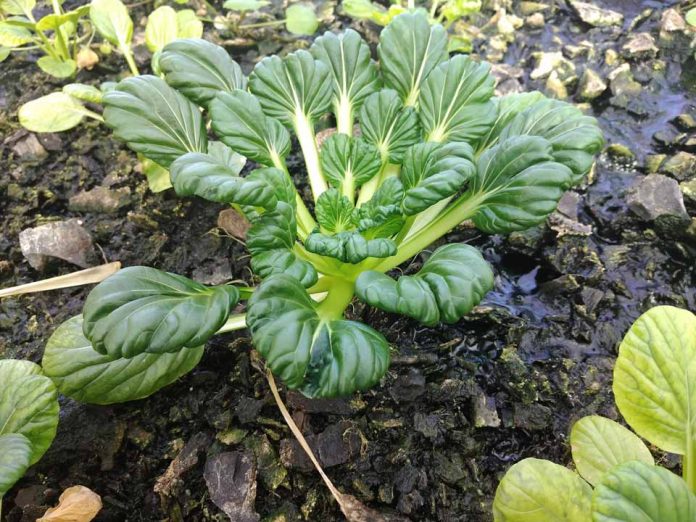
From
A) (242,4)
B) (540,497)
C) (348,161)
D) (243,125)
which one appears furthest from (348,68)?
(540,497)

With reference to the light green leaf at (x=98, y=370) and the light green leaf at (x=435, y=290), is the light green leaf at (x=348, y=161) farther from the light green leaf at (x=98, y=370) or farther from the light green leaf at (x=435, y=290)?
the light green leaf at (x=98, y=370)

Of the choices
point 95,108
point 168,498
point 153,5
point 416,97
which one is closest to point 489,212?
point 416,97

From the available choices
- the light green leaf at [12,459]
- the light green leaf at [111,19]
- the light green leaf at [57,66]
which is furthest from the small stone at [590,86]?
the light green leaf at [12,459]

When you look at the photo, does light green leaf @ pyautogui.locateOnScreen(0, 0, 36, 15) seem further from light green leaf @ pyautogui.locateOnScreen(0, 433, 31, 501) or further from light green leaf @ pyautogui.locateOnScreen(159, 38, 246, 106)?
light green leaf @ pyautogui.locateOnScreen(0, 433, 31, 501)

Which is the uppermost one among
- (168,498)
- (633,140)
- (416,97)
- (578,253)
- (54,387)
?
(416,97)

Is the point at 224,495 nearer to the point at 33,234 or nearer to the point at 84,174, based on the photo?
the point at 33,234

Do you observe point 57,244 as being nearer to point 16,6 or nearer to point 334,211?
point 334,211
